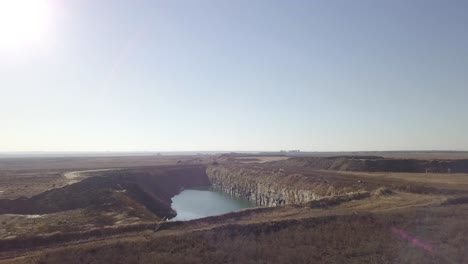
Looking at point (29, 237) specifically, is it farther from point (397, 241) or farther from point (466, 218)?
point (466, 218)

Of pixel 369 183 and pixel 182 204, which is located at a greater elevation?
pixel 369 183

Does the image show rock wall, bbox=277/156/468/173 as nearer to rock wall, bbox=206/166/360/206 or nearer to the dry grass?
rock wall, bbox=206/166/360/206

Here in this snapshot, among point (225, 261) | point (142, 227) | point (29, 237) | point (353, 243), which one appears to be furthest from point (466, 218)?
point (29, 237)

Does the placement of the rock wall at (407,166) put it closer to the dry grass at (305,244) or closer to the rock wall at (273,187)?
the rock wall at (273,187)

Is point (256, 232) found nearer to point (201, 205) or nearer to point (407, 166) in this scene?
point (201, 205)

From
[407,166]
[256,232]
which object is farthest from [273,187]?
[256,232]

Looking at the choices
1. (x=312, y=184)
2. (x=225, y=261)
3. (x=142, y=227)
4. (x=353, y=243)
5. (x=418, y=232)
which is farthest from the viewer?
(x=312, y=184)
